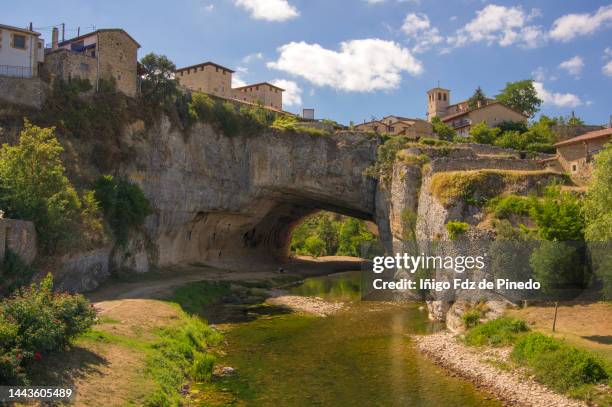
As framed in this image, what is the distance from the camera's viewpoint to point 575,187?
3036 cm

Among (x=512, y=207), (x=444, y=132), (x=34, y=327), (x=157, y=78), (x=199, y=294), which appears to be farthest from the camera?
(x=444, y=132)

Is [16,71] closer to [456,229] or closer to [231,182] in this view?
[231,182]

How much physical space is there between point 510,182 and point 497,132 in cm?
3160

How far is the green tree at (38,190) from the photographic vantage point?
79.8 ft

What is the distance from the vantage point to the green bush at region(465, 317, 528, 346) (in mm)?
20344

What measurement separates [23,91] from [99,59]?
24.8ft

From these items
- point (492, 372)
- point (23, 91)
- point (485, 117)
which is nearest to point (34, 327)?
point (492, 372)

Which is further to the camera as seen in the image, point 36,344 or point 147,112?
point 147,112

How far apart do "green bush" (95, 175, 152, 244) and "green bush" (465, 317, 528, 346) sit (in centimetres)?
2500

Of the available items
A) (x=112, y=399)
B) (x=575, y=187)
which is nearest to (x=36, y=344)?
(x=112, y=399)

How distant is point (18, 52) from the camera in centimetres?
3616

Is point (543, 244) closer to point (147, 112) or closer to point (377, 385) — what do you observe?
point (377, 385)

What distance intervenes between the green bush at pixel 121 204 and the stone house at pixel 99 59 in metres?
8.89

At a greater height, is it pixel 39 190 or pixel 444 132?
pixel 444 132
